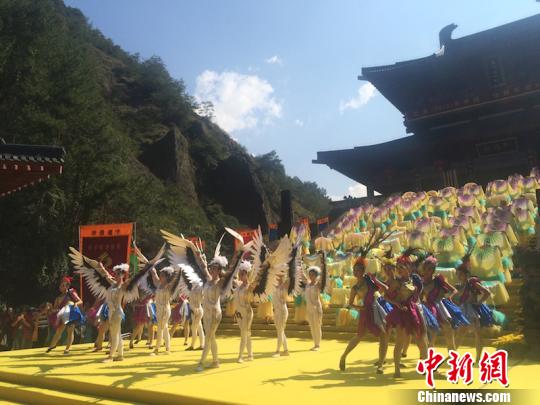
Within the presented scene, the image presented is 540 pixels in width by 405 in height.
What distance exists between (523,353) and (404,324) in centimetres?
264

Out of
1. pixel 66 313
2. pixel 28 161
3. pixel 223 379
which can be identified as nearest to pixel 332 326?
pixel 223 379

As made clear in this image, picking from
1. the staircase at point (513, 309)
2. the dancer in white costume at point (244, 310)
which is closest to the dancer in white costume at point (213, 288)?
the dancer in white costume at point (244, 310)

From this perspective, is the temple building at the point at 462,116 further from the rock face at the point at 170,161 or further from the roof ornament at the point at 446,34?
the rock face at the point at 170,161

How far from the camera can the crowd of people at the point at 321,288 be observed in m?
6.65

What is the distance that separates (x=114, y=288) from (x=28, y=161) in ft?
9.79

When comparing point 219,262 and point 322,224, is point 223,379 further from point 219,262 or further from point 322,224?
point 322,224

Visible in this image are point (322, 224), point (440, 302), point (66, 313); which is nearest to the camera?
point (440, 302)

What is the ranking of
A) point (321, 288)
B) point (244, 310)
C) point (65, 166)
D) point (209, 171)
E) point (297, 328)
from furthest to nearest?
point (209, 171), point (65, 166), point (297, 328), point (321, 288), point (244, 310)

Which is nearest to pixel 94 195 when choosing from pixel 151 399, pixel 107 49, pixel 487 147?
pixel 151 399

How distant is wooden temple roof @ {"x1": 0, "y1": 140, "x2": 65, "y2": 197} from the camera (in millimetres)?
8352

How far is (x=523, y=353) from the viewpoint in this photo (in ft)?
23.8

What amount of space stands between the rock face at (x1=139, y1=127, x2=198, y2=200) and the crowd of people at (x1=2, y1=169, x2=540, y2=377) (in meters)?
32.8

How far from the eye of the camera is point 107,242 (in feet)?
46.7

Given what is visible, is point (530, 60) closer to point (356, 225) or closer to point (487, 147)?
point (487, 147)
